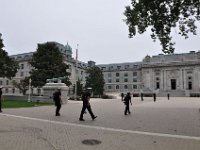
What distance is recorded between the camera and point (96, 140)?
880 cm

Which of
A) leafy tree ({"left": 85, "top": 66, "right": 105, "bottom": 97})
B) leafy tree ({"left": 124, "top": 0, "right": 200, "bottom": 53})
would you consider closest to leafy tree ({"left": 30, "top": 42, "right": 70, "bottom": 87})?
leafy tree ({"left": 85, "top": 66, "right": 105, "bottom": 97})

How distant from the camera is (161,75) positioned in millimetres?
105875

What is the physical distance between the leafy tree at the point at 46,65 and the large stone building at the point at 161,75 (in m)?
48.1

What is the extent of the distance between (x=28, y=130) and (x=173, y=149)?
5.99 m

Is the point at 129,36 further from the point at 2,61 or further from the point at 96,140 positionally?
the point at 2,61

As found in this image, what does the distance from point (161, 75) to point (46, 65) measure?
225ft

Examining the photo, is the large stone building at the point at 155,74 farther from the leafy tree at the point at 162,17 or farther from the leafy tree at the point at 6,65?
the leafy tree at the point at 162,17

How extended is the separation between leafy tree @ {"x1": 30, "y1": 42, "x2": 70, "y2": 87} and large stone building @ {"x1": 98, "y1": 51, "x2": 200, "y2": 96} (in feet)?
158

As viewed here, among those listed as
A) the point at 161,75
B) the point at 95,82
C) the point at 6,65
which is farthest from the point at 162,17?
the point at 161,75

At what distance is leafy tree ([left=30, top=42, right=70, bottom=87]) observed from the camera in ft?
156

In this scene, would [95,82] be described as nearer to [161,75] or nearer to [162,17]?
[161,75]

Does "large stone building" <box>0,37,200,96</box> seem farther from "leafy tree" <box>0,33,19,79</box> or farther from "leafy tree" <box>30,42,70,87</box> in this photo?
"leafy tree" <box>0,33,19,79</box>

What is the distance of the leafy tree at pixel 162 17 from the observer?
Result: 17.1 m

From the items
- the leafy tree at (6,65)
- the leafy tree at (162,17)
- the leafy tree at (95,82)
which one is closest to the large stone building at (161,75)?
the leafy tree at (95,82)
